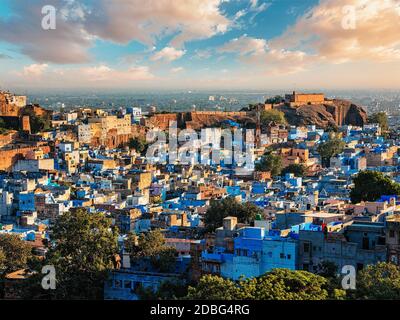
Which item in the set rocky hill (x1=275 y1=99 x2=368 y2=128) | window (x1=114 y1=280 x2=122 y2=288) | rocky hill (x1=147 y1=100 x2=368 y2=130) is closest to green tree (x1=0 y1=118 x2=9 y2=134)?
rocky hill (x1=147 y1=100 x2=368 y2=130)

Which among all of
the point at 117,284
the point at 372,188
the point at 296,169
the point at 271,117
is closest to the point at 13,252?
the point at 117,284

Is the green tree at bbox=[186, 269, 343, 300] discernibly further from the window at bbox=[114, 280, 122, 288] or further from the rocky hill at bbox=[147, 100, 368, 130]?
the rocky hill at bbox=[147, 100, 368, 130]

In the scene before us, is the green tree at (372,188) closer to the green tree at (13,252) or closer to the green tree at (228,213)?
the green tree at (228,213)

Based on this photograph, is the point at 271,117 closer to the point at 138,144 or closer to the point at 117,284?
the point at 138,144

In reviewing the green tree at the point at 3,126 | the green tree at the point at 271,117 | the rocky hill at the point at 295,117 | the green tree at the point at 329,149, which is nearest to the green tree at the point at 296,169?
the green tree at the point at 329,149

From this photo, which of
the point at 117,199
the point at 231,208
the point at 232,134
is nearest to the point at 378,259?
the point at 231,208
